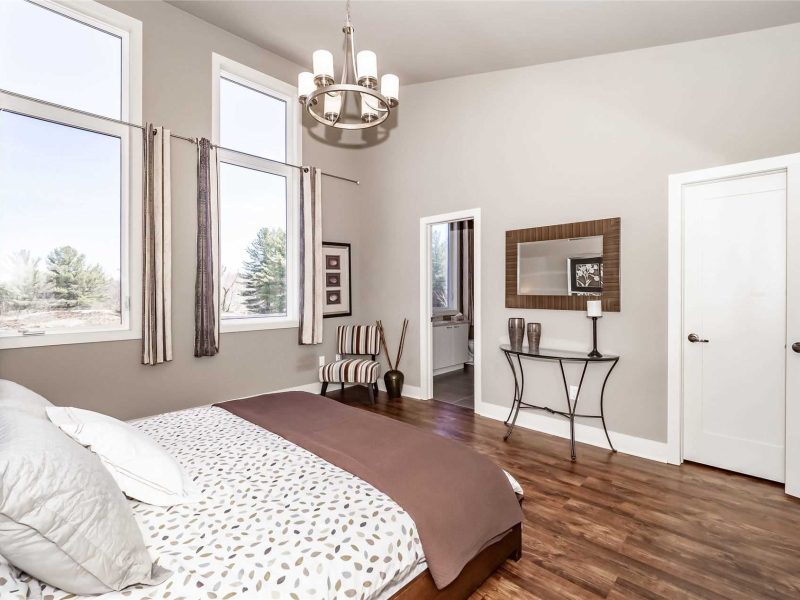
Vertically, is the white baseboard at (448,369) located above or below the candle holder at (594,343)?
below

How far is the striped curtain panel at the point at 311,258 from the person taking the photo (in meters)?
4.47

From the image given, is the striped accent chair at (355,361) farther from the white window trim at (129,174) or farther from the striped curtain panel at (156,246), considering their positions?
the white window trim at (129,174)

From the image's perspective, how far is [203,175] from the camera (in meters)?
3.72

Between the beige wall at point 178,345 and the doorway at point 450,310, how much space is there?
160cm

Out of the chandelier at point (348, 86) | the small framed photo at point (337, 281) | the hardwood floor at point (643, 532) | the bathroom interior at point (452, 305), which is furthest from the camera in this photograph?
the bathroom interior at point (452, 305)

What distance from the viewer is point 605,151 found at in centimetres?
324

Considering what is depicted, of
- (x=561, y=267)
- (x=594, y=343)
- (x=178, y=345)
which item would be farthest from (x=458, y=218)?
(x=178, y=345)

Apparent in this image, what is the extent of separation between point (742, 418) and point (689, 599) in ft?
5.52

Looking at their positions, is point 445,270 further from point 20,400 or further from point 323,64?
point 20,400

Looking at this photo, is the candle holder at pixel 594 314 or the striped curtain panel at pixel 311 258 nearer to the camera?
the candle holder at pixel 594 314

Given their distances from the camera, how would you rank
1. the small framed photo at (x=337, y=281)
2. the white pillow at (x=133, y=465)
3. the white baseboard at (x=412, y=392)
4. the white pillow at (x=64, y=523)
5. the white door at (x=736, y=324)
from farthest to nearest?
the small framed photo at (x=337, y=281) < the white baseboard at (x=412, y=392) < the white door at (x=736, y=324) < the white pillow at (x=133, y=465) < the white pillow at (x=64, y=523)

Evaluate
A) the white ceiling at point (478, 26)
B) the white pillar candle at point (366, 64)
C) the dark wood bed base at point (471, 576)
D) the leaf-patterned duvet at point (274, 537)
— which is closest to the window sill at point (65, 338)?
the leaf-patterned duvet at point (274, 537)

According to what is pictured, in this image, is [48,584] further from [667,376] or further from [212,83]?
Answer: [212,83]

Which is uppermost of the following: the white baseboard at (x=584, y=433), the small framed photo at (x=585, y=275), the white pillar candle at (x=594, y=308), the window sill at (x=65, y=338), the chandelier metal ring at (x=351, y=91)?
the chandelier metal ring at (x=351, y=91)
